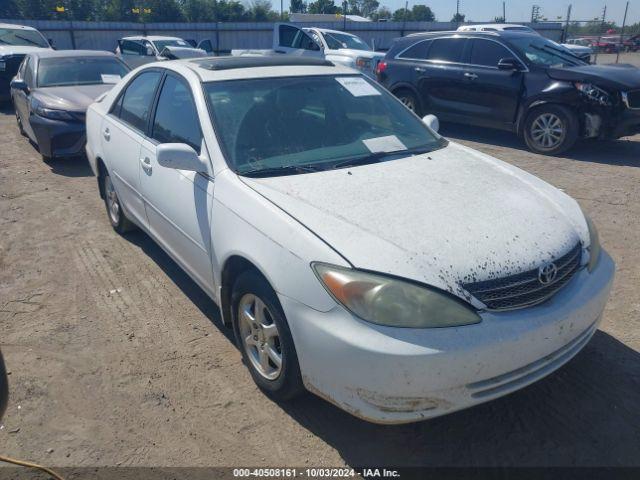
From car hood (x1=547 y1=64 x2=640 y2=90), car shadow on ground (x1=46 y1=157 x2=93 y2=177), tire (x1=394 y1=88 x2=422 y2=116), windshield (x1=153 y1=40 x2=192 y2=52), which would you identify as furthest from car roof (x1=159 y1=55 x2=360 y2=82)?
windshield (x1=153 y1=40 x2=192 y2=52)

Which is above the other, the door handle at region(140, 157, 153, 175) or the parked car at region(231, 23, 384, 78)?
the parked car at region(231, 23, 384, 78)

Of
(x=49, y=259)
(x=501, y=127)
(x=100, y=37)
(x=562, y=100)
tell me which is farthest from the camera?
(x=100, y=37)

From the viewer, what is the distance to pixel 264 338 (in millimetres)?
2746

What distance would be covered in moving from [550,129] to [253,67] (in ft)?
18.7

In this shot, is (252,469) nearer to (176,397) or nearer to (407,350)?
(176,397)

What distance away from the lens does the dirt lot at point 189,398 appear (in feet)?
8.30

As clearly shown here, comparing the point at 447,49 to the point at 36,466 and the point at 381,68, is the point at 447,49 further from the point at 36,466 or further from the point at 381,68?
the point at 36,466

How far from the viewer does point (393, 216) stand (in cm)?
259

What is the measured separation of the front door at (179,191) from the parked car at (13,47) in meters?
10.3

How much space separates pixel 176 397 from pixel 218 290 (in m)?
0.63

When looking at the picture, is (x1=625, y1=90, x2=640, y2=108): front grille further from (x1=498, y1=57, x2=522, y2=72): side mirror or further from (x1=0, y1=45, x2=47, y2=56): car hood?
(x1=0, y1=45, x2=47, y2=56): car hood

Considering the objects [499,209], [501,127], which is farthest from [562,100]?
[499,209]

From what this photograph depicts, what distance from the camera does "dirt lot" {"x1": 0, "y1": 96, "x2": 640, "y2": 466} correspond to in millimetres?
2529

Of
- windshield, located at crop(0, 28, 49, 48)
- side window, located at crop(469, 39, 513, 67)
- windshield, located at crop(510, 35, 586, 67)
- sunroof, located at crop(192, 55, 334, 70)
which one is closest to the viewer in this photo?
sunroof, located at crop(192, 55, 334, 70)
